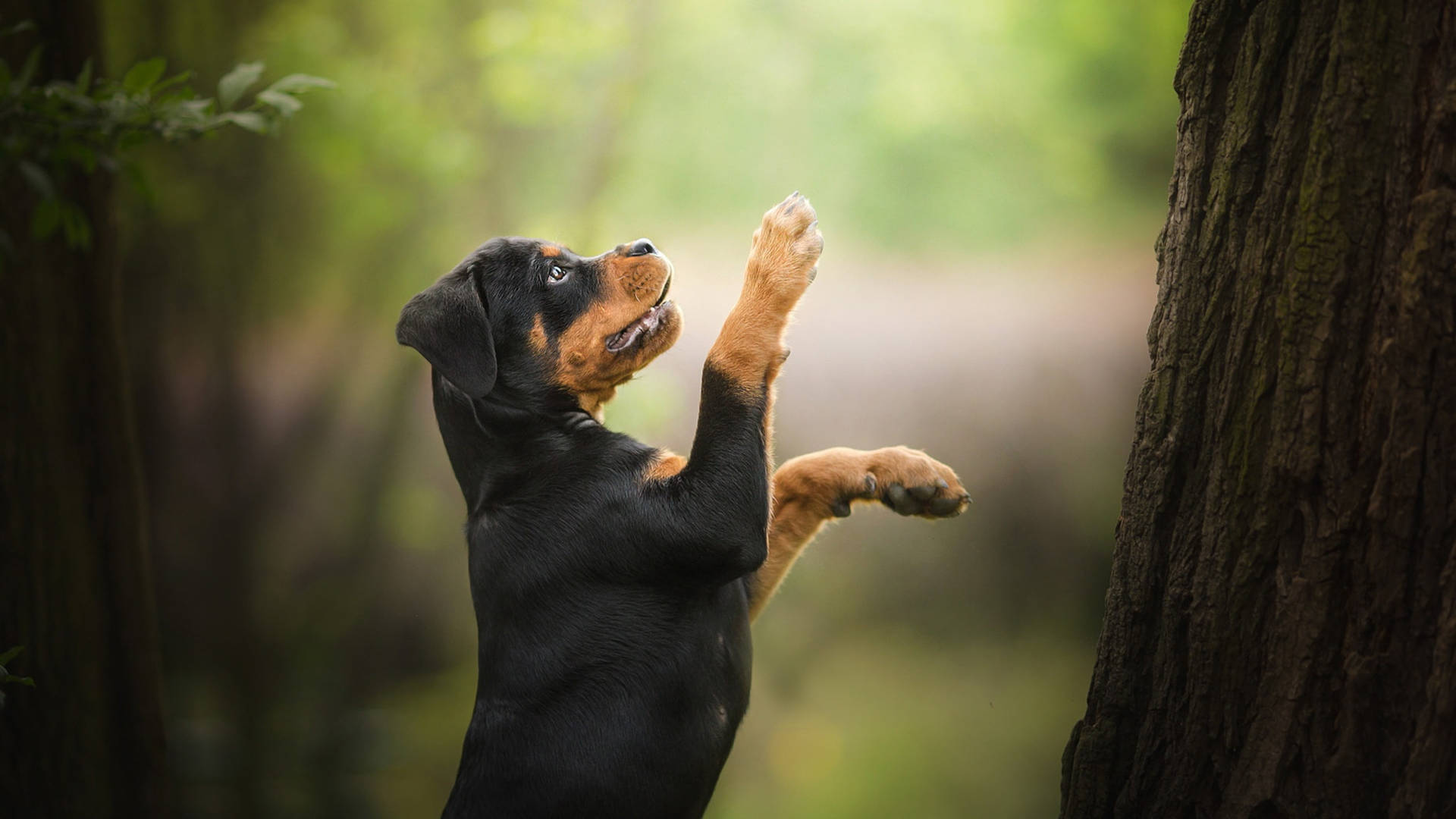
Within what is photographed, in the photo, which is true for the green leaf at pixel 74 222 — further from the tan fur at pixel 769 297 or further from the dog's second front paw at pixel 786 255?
the dog's second front paw at pixel 786 255

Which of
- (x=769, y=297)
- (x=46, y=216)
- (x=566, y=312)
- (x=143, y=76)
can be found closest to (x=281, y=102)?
(x=143, y=76)

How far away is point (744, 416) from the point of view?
104 inches

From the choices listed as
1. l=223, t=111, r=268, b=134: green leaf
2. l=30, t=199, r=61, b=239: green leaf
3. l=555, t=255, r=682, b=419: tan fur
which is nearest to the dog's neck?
l=555, t=255, r=682, b=419: tan fur

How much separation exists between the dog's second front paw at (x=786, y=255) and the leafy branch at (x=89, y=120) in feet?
4.12

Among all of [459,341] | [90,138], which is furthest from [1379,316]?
[90,138]

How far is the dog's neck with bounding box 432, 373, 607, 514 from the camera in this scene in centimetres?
286

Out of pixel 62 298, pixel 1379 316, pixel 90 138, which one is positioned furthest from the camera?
pixel 62 298

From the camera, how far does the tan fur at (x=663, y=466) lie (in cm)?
273

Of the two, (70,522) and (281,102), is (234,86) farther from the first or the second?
(70,522)

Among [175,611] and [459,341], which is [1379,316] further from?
[175,611]

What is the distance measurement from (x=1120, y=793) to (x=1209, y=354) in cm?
114

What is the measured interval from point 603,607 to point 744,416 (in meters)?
0.67

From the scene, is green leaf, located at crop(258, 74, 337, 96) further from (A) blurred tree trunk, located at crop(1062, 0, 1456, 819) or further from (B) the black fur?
(A) blurred tree trunk, located at crop(1062, 0, 1456, 819)

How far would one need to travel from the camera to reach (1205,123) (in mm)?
2219
